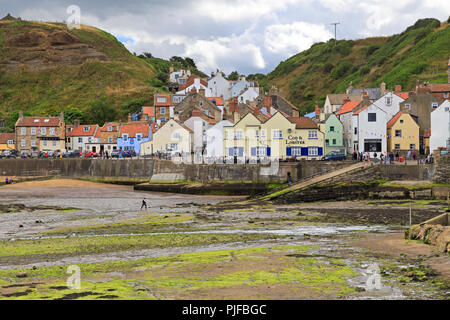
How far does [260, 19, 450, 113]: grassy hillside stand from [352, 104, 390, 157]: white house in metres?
40.2

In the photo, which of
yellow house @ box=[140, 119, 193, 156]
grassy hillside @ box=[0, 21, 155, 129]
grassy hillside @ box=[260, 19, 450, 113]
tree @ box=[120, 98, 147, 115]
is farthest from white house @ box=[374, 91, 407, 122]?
grassy hillside @ box=[0, 21, 155, 129]

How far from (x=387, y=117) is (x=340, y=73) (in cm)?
8741

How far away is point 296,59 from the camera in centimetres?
19538

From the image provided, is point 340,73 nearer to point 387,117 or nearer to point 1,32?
point 387,117

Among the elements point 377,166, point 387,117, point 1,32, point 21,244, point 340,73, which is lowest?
point 21,244

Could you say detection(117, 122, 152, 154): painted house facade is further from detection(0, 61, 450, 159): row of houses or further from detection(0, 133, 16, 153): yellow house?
detection(0, 133, 16, 153): yellow house

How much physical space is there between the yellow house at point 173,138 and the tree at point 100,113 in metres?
34.0

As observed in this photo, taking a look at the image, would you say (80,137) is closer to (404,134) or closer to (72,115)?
(72,115)

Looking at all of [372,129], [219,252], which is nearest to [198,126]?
[372,129]

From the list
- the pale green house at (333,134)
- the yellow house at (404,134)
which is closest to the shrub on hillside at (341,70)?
the pale green house at (333,134)

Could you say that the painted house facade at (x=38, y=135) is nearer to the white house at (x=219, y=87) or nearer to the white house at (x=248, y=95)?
the white house at (x=248, y=95)

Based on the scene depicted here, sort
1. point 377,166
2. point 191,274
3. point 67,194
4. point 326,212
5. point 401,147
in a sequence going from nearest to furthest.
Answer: point 191,274, point 326,212, point 377,166, point 67,194, point 401,147

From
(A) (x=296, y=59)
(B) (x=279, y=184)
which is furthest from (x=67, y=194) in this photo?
(A) (x=296, y=59)

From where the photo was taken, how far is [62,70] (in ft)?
504
